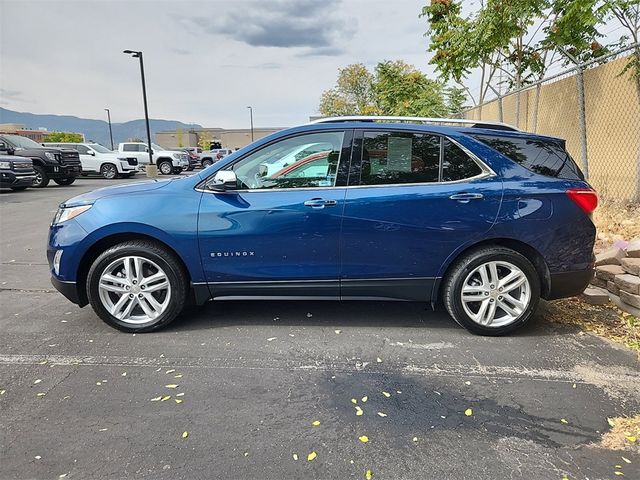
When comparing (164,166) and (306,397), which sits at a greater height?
(164,166)

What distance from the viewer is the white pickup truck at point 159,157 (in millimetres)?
26719

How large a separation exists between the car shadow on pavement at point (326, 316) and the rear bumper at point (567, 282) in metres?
0.35

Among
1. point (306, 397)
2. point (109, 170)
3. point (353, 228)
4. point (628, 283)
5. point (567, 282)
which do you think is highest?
point (109, 170)

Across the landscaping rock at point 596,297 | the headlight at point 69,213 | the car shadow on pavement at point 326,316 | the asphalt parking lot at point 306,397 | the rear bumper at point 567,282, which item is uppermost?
the headlight at point 69,213

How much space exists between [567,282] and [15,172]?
1527cm

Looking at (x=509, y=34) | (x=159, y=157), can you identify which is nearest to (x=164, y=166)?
(x=159, y=157)

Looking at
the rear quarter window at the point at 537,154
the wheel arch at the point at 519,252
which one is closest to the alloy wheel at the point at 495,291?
the wheel arch at the point at 519,252

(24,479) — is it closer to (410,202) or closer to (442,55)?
(410,202)

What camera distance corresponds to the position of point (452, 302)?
359 cm

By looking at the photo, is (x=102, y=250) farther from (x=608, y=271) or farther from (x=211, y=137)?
(x=211, y=137)

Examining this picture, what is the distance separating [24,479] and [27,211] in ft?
33.9

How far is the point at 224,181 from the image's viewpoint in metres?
3.45

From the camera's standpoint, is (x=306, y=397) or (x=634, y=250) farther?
(x=634, y=250)

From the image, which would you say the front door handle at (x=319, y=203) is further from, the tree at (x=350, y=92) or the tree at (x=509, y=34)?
the tree at (x=350, y=92)
